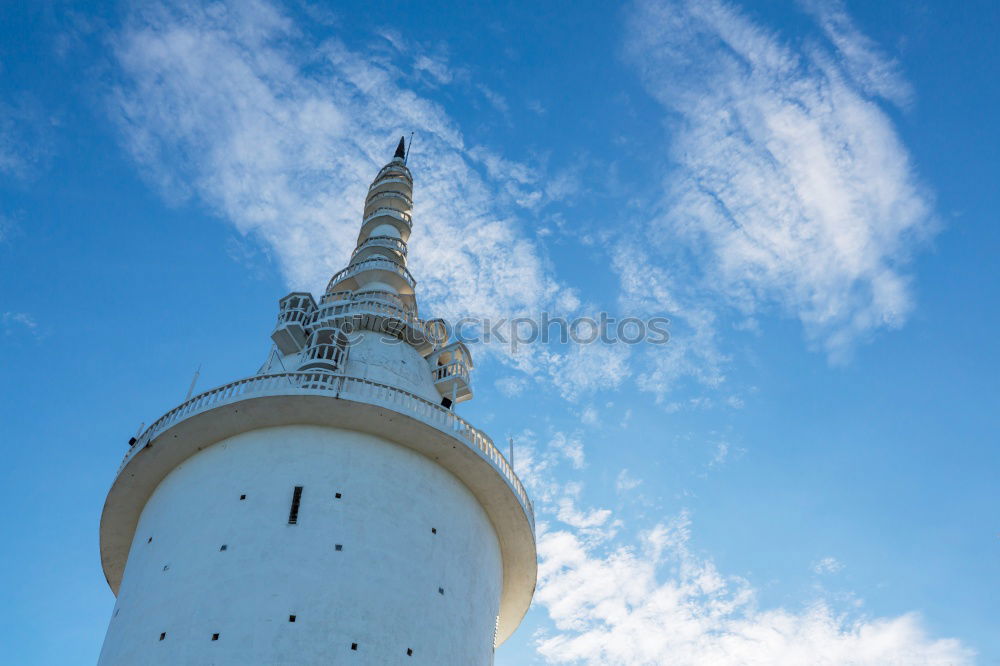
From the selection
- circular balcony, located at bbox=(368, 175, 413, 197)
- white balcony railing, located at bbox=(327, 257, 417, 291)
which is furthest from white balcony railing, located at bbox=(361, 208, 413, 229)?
white balcony railing, located at bbox=(327, 257, 417, 291)

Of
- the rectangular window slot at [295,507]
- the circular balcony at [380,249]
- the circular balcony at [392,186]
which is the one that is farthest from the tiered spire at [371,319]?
the rectangular window slot at [295,507]

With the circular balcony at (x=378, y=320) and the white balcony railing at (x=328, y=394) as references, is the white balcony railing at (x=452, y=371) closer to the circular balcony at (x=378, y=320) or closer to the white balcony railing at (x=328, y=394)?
the circular balcony at (x=378, y=320)

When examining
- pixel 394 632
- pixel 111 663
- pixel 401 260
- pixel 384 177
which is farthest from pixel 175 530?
pixel 384 177

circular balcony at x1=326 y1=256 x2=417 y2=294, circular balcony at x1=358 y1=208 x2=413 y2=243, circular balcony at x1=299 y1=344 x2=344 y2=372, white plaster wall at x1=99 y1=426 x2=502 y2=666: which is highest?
circular balcony at x1=358 y1=208 x2=413 y2=243

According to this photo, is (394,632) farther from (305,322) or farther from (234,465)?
(305,322)

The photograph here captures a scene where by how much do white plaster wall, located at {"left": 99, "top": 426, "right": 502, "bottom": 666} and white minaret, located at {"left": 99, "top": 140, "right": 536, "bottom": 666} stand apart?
0.17ft

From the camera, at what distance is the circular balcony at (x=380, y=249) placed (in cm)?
4566

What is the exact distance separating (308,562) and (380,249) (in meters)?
23.7

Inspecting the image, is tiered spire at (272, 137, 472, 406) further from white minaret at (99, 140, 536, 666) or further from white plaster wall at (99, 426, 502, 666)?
white plaster wall at (99, 426, 502, 666)

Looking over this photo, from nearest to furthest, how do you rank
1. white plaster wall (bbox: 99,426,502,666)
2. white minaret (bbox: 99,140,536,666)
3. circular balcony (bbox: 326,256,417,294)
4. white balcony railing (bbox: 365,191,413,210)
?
white plaster wall (bbox: 99,426,502,666)
white minaret (bbox: 99,140,536,666)
circular balcony (bbox: 326,256,417,294)
white balcony railing (bbox: 365,191,413,210)

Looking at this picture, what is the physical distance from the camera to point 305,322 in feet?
124

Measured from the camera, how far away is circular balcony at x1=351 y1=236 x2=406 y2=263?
45656 millimetres

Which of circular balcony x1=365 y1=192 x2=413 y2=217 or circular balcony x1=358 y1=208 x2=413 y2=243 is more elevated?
circular balcony x1=365 y1=192 x2=413 y2=217

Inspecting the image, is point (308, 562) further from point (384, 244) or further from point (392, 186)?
point (392, 186)
